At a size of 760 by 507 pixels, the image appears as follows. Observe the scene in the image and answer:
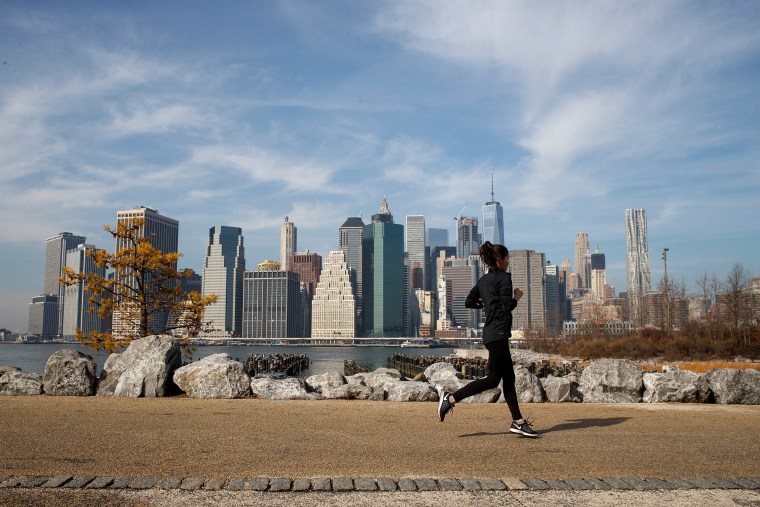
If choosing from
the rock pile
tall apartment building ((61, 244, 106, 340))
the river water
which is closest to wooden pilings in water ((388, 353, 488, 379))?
the river water

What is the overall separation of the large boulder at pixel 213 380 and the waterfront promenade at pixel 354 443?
127 centimetres

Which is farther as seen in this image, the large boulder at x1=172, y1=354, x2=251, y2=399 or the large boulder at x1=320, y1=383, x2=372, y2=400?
the large boulder at x1=320, y1=383, x2=372, y2=400

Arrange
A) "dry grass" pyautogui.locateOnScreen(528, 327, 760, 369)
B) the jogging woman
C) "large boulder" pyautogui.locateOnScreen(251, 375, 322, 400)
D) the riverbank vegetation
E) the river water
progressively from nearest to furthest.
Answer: the jogging woman → "large boulder" pyautogui.locateOnScreen(251, 375, 322, 400) → "dry grass" pyautogui.locateOnScreen(528, 327, 760, 369) → the riverbank vegetation → the river water

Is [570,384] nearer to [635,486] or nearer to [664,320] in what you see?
[635,486]

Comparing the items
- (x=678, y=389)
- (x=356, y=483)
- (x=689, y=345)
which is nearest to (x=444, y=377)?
(x=678, y=389)

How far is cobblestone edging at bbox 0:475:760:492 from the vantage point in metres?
4.22

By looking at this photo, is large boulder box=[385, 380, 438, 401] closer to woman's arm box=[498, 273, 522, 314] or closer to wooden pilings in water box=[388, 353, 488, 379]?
woman's arm box=[498, 273, 522, 314]

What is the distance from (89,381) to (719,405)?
10.6 metres

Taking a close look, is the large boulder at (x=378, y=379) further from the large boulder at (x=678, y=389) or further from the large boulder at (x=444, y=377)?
the large boulder at (x=678, y=389)

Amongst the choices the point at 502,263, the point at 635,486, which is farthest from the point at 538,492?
the point at 502,263

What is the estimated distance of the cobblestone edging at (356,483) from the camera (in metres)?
4.22

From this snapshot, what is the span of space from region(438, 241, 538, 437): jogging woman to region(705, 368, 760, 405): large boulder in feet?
20.9

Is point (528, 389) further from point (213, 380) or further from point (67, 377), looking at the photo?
point (67, 377)

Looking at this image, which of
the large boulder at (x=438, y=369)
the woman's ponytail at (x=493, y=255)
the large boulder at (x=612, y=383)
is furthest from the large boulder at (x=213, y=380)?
the large boulder at (x=612, y=383)
